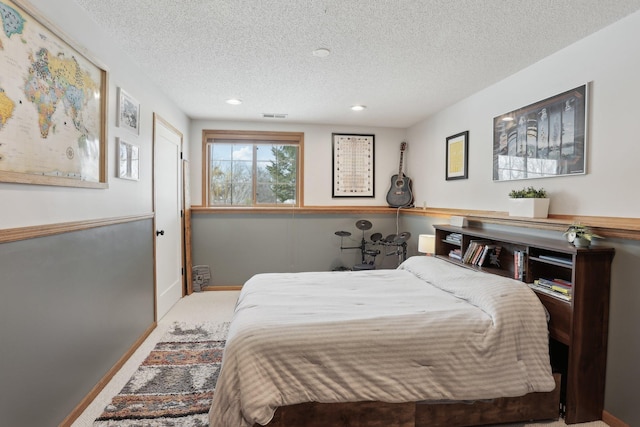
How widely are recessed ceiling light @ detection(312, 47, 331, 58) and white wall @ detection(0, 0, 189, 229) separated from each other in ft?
4.77

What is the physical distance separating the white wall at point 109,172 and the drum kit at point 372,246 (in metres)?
2.65

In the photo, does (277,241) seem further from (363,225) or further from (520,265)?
(520,265)

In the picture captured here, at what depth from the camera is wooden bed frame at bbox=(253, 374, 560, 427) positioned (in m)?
1.65

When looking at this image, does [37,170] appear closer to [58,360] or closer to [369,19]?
[58,360]

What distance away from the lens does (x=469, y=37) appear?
2.24 metres

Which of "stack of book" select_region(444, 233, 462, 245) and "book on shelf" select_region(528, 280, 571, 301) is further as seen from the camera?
"stack of book" select_region(444, 233, 462, 245)

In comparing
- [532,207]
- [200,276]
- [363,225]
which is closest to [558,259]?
[532,207]

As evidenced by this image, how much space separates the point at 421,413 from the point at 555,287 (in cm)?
113

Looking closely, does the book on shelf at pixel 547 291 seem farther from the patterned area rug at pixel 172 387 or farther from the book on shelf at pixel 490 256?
the patterned area rug at pixel 172 387

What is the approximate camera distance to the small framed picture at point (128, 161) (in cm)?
250

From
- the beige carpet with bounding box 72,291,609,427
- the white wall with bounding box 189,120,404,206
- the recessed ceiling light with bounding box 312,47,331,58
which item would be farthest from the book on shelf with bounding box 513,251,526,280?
the white wall with bounding box 189,120,404,206

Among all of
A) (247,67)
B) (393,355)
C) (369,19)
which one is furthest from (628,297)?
(247,67)

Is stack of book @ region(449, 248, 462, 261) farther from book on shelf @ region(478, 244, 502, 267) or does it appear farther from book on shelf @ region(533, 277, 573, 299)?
book on shelf @ region(533, 277, 573, 299)

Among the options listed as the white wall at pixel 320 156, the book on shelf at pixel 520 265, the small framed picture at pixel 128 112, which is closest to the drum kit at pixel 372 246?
the white wall at pixel 320 156
